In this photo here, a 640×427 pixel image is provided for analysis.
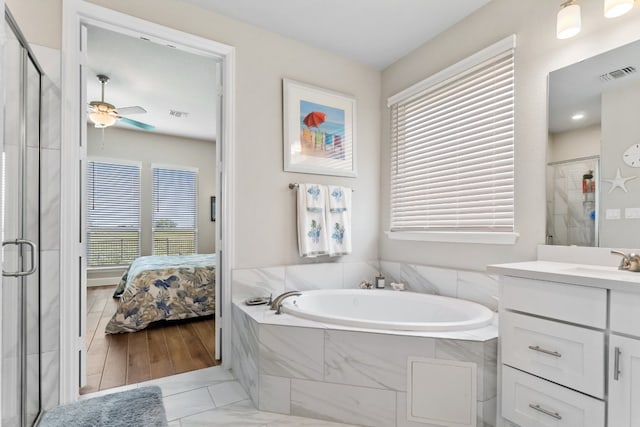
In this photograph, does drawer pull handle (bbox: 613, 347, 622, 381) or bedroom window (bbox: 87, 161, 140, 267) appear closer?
drawer pull handle (bbox: 613, 347, 622, 381)

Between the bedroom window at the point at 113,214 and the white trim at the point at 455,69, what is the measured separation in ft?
15.0

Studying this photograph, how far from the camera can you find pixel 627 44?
1.60 m

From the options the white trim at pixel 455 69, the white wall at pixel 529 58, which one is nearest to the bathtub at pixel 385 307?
the white wall at pixel 529 58

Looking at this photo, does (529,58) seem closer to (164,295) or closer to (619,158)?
(619,158)

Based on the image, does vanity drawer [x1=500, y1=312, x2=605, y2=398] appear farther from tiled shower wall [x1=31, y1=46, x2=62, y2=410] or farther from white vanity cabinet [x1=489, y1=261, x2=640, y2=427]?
tiled shower wall [x1=31, y1=46, x2=62, y2=410]

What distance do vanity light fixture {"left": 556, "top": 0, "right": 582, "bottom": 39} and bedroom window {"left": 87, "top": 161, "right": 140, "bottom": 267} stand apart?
19.0 ft

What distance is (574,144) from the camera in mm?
1792

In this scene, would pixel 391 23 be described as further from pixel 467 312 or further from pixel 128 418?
pixel 128 418

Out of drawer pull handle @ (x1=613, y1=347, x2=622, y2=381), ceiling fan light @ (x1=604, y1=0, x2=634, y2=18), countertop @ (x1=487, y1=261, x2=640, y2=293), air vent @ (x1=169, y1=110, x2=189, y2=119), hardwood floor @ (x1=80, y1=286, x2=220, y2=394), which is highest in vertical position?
air vent @ (x1=169, y1=110, x2=189, y2=119)

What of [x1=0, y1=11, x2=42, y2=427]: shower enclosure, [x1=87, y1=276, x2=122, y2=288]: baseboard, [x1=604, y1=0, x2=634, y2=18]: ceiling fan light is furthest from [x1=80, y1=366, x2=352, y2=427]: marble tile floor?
[x1=87, y1=276, x2=122, y2=288]: baseboard

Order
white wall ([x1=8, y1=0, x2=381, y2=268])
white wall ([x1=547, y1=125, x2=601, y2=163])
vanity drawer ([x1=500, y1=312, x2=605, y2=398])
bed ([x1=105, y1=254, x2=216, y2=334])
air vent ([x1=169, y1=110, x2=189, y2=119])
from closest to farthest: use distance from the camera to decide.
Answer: vanity drawer ([x1=500, y1=312, x2=605, y2=398]) → white wall ([x1=547, y1=125, x2=601, y2=163]) → white wall ([x1=8, y1=0, x2=381, y2=268]) → bed ([x1=105, y1=254, x2=216, y2=334]) → air vent ([x1=169, y1=110, x2=189, y2=119])

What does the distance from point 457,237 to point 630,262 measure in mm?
1041

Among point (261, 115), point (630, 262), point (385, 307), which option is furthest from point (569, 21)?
point (385, 307)

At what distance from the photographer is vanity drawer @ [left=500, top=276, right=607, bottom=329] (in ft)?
4.08
